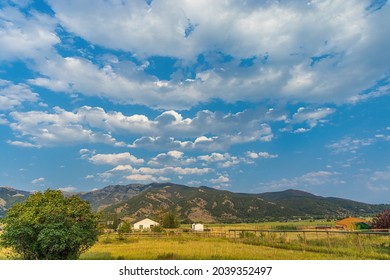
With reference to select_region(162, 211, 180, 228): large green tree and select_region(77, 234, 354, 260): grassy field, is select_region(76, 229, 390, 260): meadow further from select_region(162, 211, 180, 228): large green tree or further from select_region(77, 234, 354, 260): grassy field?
select_region(162, 211, 180, 228): large green tree

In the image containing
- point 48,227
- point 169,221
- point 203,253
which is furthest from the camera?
point 169,221

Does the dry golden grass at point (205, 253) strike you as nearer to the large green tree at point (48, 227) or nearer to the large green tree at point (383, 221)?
the large green tree at point (48, 227)

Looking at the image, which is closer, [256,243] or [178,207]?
[256,243]

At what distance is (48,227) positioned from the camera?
1245 cm

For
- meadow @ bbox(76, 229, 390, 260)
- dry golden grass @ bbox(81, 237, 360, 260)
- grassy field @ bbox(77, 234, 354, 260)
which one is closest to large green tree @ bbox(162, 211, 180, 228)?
meadow @ bbox(76, 229, 390, 260)

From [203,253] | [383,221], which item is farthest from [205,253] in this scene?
[383,221]

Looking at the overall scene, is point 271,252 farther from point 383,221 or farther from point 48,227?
point 383,221

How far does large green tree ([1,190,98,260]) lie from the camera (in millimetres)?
12430

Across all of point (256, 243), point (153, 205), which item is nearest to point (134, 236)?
point (256, 243)

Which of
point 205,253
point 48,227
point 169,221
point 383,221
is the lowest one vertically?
point 205,253

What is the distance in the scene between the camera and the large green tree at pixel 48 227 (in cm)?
1243

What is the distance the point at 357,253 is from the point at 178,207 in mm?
178131

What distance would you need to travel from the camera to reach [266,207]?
198625 mm
